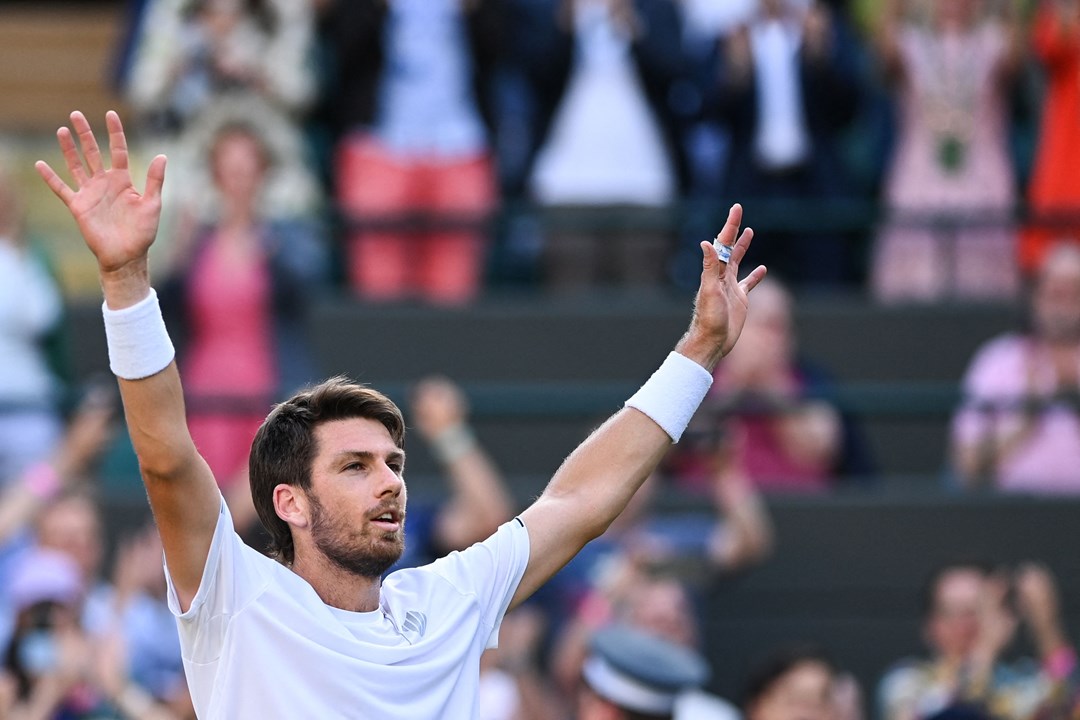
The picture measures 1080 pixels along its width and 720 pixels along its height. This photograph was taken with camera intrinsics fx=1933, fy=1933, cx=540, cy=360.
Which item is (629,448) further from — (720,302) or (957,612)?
(957,612)

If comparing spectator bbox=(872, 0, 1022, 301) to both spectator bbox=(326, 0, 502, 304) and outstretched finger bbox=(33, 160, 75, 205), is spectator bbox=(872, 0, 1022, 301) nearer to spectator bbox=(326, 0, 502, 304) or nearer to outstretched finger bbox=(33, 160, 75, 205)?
spectator bbox=(326, 0, 502, 304)

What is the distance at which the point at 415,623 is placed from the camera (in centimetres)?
398

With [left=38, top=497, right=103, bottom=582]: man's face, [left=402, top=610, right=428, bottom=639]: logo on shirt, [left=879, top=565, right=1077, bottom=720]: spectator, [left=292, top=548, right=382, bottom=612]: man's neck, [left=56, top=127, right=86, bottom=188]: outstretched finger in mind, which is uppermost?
[left=56, top=127, right=86, bottom=188]: outstretched finger

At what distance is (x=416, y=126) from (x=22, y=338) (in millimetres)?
2070

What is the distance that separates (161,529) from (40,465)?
14.4ft

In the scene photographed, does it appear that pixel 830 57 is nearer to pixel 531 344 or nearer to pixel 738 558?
pixel 531 344

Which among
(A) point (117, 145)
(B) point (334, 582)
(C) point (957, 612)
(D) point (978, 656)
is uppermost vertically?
(A) point (117, 145)

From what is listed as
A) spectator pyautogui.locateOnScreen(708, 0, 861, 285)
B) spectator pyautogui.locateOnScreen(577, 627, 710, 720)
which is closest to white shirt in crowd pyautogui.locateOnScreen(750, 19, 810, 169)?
spectator pyautogui.locateOnScreen(708, 0, 861, 285)

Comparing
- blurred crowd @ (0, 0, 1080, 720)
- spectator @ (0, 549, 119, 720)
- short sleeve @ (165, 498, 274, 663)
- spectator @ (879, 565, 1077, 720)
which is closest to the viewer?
short sleeve @ (165, 498, 274, 663)

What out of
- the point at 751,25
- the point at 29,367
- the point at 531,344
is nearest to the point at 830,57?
the point at 751,25

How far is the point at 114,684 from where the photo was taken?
657 centimetres

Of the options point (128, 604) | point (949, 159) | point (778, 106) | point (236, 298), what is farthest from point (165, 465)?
point (949, 159)

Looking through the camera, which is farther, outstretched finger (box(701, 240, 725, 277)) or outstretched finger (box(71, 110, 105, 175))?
outstretched finger (box(701, 240, 725, 277))

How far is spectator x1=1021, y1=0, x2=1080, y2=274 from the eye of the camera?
363 inches
